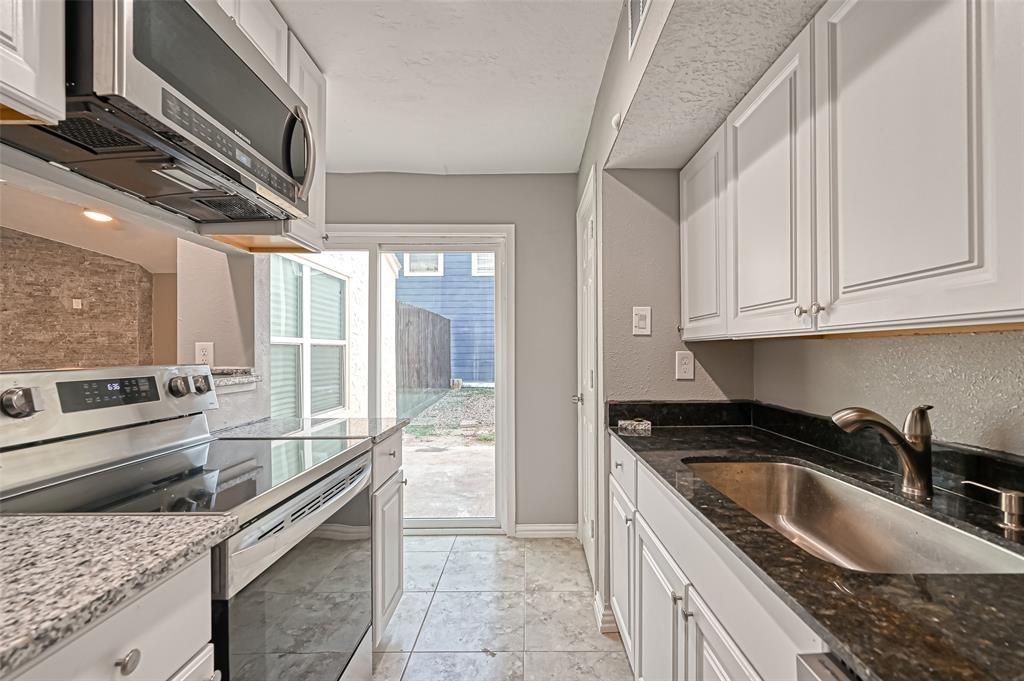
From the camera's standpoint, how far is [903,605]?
0.66 meters

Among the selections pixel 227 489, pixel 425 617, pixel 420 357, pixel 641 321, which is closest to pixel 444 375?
pixel 420 357

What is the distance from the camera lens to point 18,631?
565mm

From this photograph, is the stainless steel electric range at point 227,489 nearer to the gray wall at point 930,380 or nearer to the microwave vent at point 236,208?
the microwave vent at point 236,208

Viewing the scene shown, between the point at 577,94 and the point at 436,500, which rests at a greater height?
the point at 577,94

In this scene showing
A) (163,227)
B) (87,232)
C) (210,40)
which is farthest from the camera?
(163,227)

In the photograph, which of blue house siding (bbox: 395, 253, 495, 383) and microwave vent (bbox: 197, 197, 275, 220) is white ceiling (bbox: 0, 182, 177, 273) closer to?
microwave vent (bbox: 197, 197, 275, 220)

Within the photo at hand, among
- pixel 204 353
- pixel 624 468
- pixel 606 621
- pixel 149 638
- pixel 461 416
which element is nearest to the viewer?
pixel 149 638

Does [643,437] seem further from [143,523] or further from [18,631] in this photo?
[18,631]

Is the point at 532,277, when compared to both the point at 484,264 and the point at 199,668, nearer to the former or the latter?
the point at 484,264

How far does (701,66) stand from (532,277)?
2003 mm

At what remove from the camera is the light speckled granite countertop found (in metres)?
0.59

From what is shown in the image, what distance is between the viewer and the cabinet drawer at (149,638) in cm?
65

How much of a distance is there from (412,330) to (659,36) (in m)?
2.54

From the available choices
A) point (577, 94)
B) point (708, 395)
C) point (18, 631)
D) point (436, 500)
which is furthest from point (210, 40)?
point (436, 500)
